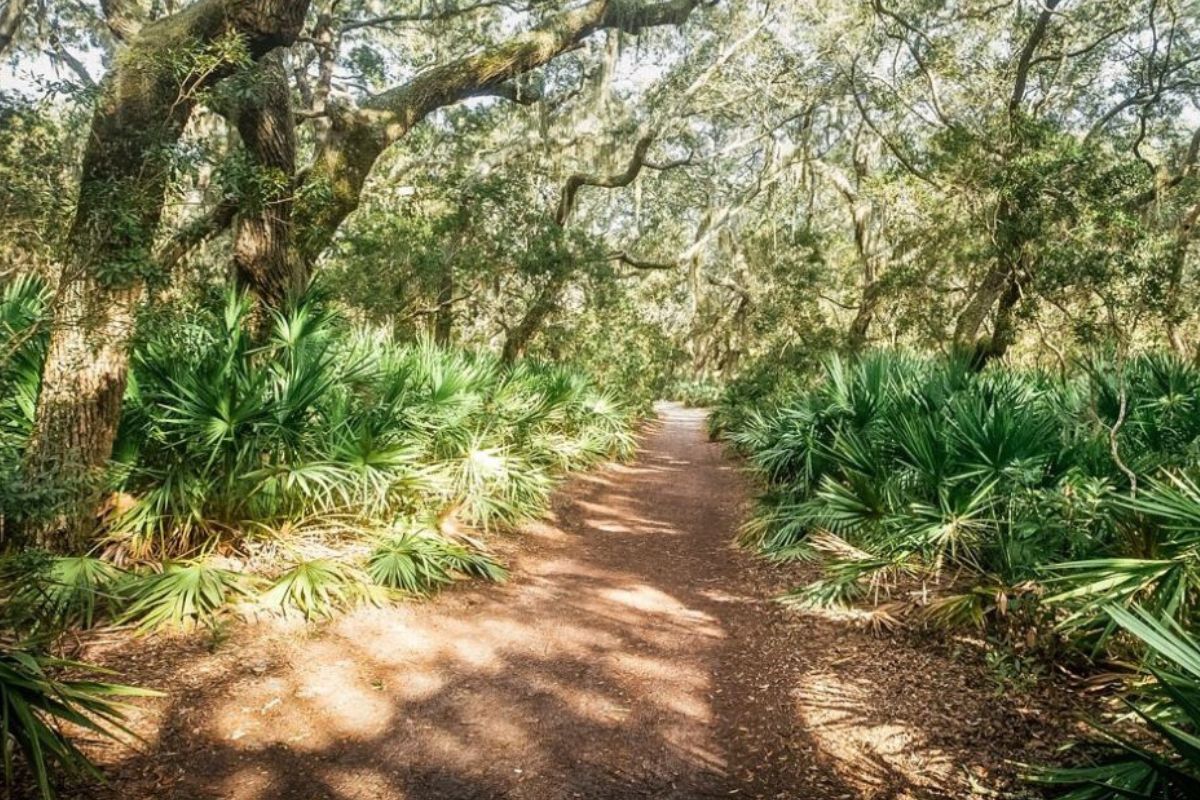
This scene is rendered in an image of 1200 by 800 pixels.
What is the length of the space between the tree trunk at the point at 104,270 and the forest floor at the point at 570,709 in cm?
138

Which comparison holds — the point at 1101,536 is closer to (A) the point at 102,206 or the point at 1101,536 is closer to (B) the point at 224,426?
(B) the point at 224,426

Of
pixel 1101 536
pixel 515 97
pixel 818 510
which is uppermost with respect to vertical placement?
pixel 515 97

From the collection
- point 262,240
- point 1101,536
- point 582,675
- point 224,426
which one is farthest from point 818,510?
point 262,240

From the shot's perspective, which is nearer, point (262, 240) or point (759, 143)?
point (262, 240)

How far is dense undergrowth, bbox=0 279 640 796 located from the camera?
457 centimetres

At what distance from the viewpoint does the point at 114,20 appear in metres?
7.02

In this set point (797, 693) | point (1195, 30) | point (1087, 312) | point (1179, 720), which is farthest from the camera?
point (1195, 30)

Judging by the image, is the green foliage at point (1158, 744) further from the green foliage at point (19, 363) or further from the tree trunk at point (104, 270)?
the tree trunk at point (104, 270)

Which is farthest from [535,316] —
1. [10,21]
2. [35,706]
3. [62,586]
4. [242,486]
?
[35,706]

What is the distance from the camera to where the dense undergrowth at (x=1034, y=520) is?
3498mm

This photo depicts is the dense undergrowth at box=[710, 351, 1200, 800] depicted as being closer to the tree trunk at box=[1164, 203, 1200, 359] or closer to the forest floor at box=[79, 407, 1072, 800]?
the forest floor at box=[79, 407, 1072, 800]

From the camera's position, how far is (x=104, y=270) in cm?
454

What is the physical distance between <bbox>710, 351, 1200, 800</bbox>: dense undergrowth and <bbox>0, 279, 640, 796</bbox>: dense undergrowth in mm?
3380

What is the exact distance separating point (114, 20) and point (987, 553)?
942 cm
